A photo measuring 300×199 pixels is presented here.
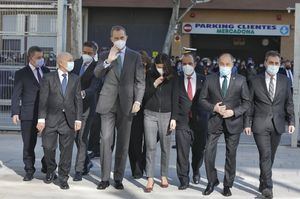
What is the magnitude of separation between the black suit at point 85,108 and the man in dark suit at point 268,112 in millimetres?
2391

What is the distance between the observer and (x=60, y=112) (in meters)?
8.16

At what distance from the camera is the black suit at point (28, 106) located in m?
8.62

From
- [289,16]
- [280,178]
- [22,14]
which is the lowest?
[280,178]

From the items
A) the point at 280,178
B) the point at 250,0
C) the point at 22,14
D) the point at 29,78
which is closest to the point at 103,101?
the point at 29,78

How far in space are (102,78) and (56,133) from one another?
1.01 m

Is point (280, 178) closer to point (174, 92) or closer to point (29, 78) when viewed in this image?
point (174, 92)

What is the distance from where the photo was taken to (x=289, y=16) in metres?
27.0

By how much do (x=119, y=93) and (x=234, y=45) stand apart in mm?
21482

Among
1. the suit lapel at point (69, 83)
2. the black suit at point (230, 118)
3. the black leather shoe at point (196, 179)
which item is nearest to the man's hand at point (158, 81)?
the black suit at point (230, 118)

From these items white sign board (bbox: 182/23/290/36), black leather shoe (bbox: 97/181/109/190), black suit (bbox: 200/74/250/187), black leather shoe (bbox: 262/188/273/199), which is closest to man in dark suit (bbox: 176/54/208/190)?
black suit (bbox: 200/74/250/187)

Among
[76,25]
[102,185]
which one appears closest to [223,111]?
[102,185]

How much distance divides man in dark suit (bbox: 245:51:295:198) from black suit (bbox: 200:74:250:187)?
0.13 metres

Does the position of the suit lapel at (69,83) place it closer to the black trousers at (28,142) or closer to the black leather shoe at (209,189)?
the black trousers at (28,142)

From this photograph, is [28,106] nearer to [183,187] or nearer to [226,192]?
[183,187]
